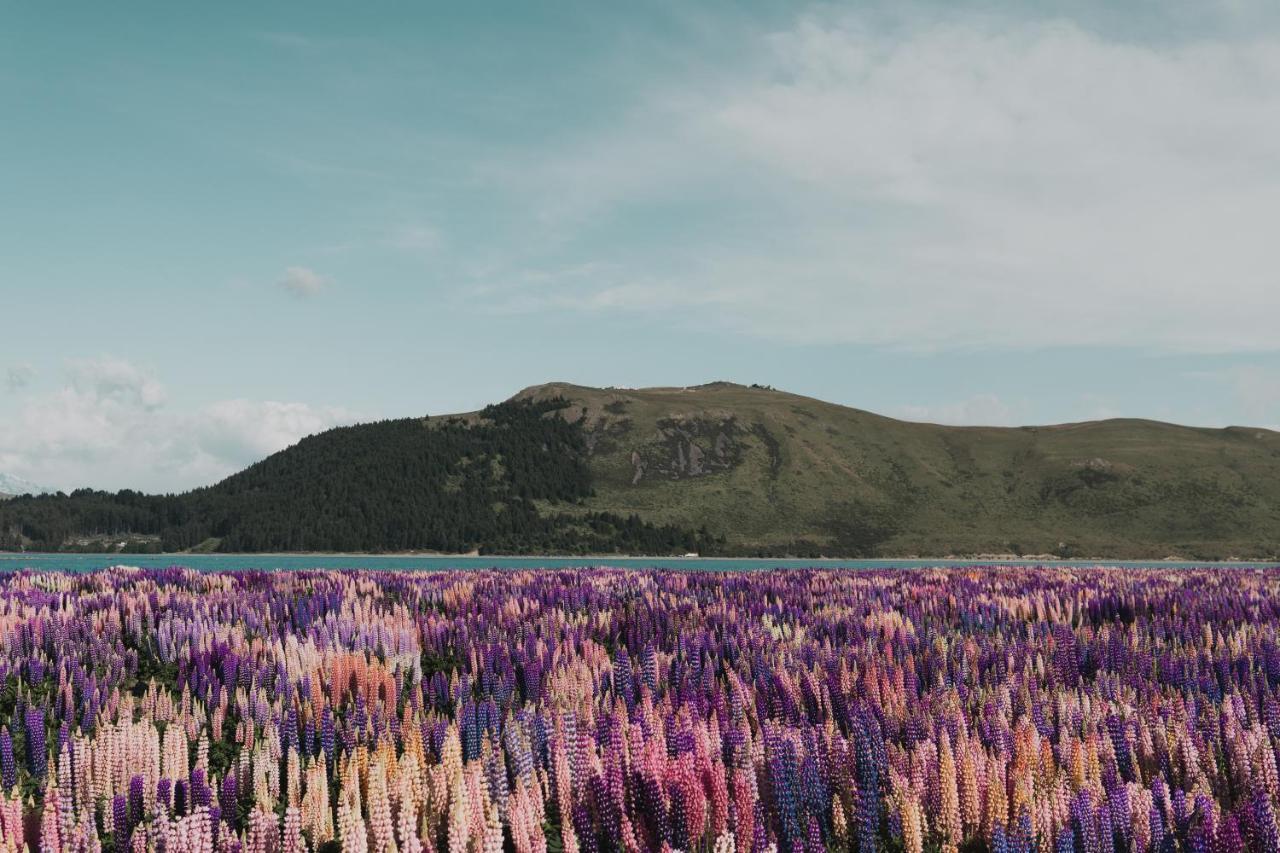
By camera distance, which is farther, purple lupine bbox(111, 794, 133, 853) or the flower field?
purple lupine bbox(111, 794, 133, 853)

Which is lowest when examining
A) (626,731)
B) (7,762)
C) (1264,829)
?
(1264,829)

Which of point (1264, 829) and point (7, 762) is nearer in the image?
point (1264, 829)

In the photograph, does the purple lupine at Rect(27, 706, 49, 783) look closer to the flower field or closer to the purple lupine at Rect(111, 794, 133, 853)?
the flower field

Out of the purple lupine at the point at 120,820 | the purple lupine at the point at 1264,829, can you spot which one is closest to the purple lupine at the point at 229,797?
the purple lupine at the point at 120,820

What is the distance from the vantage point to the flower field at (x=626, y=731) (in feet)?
17.2

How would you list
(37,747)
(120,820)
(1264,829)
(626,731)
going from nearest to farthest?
(1264,829)
(120,820)
(626,731)
(37,747)

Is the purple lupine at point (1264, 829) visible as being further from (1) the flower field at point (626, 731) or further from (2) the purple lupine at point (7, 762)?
(2) the purple lupine at point (7, 762)

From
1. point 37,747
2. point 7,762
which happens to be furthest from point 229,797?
point 37,747

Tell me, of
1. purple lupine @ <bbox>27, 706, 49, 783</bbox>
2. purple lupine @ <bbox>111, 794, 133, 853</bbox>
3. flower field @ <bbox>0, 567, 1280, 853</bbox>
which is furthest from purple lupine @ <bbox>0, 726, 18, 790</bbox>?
purple lupine @ <bbox>111, 794, 133, 853</bbox>

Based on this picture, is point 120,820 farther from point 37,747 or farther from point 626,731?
point 626,731

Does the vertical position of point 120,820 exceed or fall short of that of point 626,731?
it falls short

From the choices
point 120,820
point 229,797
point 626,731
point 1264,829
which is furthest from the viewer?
point 626,731

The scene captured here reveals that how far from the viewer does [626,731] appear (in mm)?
6516

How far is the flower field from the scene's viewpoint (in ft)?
17.2
